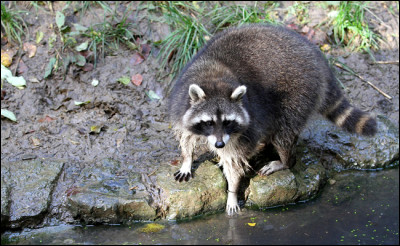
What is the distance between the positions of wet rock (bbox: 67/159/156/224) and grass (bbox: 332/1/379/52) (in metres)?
3.60

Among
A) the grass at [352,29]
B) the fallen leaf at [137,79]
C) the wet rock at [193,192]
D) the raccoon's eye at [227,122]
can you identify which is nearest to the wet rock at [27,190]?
the wet rock at [193,192]

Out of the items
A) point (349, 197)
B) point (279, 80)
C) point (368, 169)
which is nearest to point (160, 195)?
point (279, 80)

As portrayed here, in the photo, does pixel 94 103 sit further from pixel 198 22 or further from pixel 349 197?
pixel 349 197

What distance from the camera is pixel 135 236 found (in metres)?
3.51

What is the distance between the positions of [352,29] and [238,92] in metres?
3.07

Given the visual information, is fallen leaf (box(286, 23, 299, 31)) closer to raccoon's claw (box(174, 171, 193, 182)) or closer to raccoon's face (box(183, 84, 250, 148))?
raccoon's face (box(183, 84, 250, 148))

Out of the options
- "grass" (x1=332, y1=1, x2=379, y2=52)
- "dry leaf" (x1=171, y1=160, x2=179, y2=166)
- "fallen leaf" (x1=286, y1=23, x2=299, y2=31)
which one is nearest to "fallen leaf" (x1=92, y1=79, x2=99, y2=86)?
"dry leaf" (x1=171, y1=160, x2=179, y2=166)

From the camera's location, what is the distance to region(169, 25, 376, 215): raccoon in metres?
3.71

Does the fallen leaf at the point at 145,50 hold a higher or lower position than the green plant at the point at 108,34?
lower

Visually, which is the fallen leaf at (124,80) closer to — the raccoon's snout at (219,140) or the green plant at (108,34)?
the green plant at (108,34)

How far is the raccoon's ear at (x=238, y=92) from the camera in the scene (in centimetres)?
362

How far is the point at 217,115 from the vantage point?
11.8 ft

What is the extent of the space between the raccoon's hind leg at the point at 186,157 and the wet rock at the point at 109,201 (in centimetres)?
35

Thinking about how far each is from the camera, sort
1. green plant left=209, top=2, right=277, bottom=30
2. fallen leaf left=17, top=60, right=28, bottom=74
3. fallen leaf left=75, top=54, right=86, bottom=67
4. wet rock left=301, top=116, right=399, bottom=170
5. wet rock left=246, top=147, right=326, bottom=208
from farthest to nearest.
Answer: green plant left=209, top=2, right=277, bottom=30 → fallen leaf left=75, top=54, right=86, bottom=67 → fallen leaf left=17, top=60, right=28, bottom=74 → wet rock left=301, top=116, right=399, bottom=170 → wet rock left=246, top=147, right=326, bottom=208
